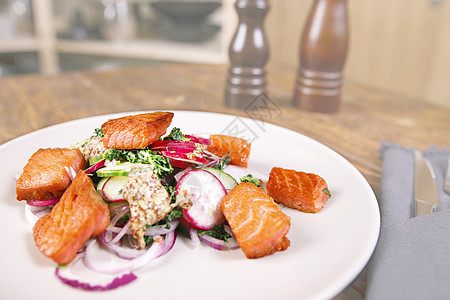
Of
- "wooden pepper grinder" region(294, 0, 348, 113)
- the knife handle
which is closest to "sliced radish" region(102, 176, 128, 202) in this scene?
the knife handle

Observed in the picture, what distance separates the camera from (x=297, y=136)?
125 centimetres

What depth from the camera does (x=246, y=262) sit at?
756 mm

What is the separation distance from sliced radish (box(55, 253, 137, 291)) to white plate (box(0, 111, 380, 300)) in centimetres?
1

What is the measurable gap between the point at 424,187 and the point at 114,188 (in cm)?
90

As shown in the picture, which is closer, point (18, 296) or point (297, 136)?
point (18, 296)

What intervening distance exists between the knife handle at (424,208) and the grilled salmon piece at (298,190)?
10.0 inches

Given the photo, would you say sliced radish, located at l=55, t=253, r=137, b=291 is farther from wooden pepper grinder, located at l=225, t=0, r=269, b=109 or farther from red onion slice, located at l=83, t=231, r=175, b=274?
wooden pepper grinder, located at l=225, t=0, r=269, b=109

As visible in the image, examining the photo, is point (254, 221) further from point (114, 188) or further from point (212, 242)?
point (114, 188)

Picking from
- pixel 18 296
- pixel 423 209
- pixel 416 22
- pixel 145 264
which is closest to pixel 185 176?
pixel 145 264

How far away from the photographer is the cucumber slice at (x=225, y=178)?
95 cm

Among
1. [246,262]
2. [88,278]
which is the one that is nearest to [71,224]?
[88,278]

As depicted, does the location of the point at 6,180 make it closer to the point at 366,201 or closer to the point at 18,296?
the point at 18,296

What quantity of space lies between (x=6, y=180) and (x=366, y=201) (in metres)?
0.93

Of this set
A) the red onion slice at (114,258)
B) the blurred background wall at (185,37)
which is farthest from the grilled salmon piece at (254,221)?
the blurred background wall at (185,37)
